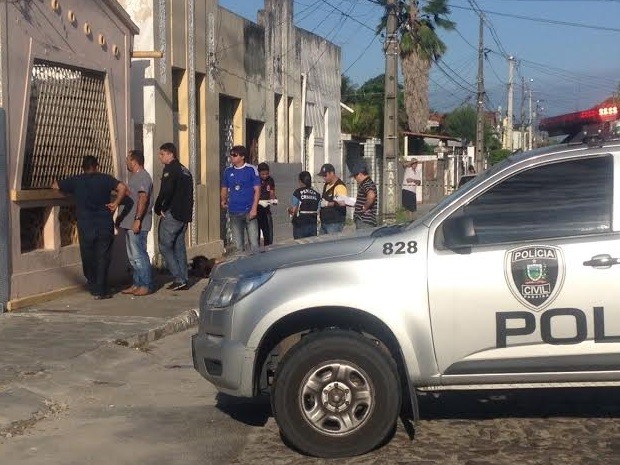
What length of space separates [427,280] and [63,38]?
7.56 meters

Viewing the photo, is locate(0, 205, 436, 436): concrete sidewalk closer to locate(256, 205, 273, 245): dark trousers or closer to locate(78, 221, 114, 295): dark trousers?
locate(78, 221, 114, 295): dark trousers

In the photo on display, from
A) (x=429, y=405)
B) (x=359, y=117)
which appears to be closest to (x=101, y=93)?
(x=429, y=405)

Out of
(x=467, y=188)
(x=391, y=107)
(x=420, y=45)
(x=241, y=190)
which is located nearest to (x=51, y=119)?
(x=241, y=190)

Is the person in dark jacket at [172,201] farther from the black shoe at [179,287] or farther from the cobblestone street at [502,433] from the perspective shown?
the cobblestone street at [502,433]

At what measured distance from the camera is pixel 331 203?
1455cm

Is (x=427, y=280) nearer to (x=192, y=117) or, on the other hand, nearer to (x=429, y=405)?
(x=429, y=405)

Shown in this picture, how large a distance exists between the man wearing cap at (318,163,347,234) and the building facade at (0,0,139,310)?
9.02 feet

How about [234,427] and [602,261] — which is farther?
[234,427]

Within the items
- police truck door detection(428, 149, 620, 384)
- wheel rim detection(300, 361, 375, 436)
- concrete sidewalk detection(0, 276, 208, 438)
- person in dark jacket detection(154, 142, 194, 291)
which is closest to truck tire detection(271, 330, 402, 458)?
wheel rim detection(300, 361, 375, 436)

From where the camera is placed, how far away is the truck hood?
6.33 m

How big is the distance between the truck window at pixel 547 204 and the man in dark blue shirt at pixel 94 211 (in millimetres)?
6595

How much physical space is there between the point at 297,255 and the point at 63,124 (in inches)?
274

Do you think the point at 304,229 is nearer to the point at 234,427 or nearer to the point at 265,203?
the point at 265,203

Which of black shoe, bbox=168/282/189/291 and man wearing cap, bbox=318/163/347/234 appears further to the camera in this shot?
man wearing cap, bbox=318/163/347/234
